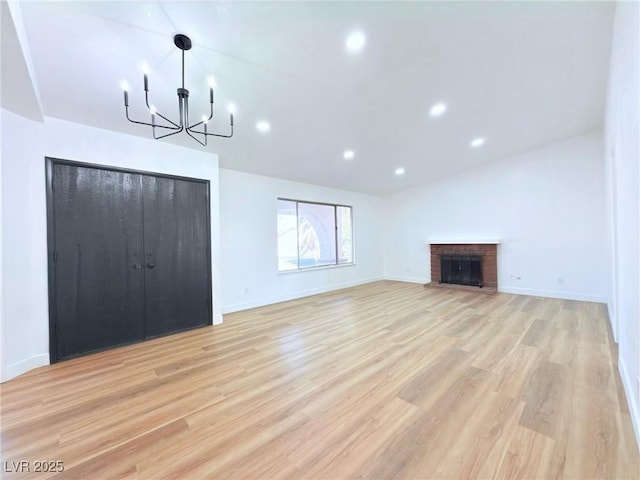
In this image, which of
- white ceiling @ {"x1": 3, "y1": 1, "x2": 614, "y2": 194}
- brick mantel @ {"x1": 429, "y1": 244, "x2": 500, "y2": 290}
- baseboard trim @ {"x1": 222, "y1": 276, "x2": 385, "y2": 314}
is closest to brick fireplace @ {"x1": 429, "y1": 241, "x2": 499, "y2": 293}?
brick mantel @ {"x1": 429, "y1": 244, "x2": 500, "y2": 290}

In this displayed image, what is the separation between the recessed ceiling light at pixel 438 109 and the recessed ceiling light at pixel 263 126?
2233 millimetres

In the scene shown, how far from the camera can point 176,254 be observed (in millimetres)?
3662

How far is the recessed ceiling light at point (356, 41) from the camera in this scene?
2.23m

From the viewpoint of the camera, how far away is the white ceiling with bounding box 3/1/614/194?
78.4 inches

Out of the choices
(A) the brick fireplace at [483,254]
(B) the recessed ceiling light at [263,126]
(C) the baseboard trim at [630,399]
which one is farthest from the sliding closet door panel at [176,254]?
(A) the brick fireplace at [483,254]

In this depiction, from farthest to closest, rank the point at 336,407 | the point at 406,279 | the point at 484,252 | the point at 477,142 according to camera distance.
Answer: the point at 406,279, the point at 484,252, the point at 477,142, the point at 336,407

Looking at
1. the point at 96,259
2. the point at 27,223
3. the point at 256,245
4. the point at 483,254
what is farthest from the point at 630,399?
the point at 27,223

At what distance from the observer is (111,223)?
10.3 feet

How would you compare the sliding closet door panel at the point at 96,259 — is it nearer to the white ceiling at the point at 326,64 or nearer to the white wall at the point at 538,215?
the white ceiling at the point at 326,64

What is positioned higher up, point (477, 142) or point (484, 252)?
point (477, 142)

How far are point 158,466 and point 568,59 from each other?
4.99 metres

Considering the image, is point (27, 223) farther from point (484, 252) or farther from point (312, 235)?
point (484, 252)

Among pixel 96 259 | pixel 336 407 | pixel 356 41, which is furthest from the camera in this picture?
pixel 96 259

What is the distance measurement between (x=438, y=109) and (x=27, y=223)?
494cm
